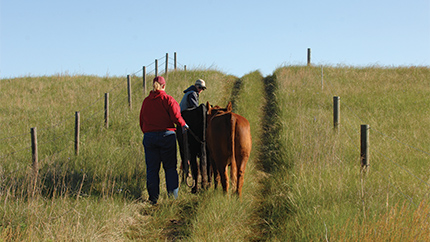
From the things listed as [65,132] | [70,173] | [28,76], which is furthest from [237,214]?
[28,76]

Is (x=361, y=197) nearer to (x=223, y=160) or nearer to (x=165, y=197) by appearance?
(x=223, y=160)

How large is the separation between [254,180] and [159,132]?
226cm

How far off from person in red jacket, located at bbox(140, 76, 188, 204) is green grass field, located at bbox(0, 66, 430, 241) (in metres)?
0.37

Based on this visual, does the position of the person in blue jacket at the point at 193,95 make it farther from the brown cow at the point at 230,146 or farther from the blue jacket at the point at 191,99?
the brown cow at the point at 230,146

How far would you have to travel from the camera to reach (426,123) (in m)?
10.4

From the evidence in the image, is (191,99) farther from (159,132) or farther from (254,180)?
(254,180)

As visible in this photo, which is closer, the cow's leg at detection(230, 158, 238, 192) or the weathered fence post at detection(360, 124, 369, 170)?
the cow's leg at detection(230, 158, 238, 192)

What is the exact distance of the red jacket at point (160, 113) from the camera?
5.50 meters

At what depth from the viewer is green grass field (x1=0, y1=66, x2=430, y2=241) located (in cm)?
414

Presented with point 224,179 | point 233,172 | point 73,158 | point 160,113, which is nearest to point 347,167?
point 233,172

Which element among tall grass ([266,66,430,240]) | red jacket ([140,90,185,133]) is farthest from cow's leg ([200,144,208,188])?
tall grass ([266,66,430,240])

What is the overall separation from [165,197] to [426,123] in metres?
8.56

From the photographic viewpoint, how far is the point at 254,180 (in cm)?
673

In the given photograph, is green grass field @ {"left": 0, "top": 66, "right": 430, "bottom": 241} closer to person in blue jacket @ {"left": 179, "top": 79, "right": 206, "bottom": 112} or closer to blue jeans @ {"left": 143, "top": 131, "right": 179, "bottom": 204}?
blue jeans @ {"left": 143, "top": 131, "right": 179, "bottom": 204}
